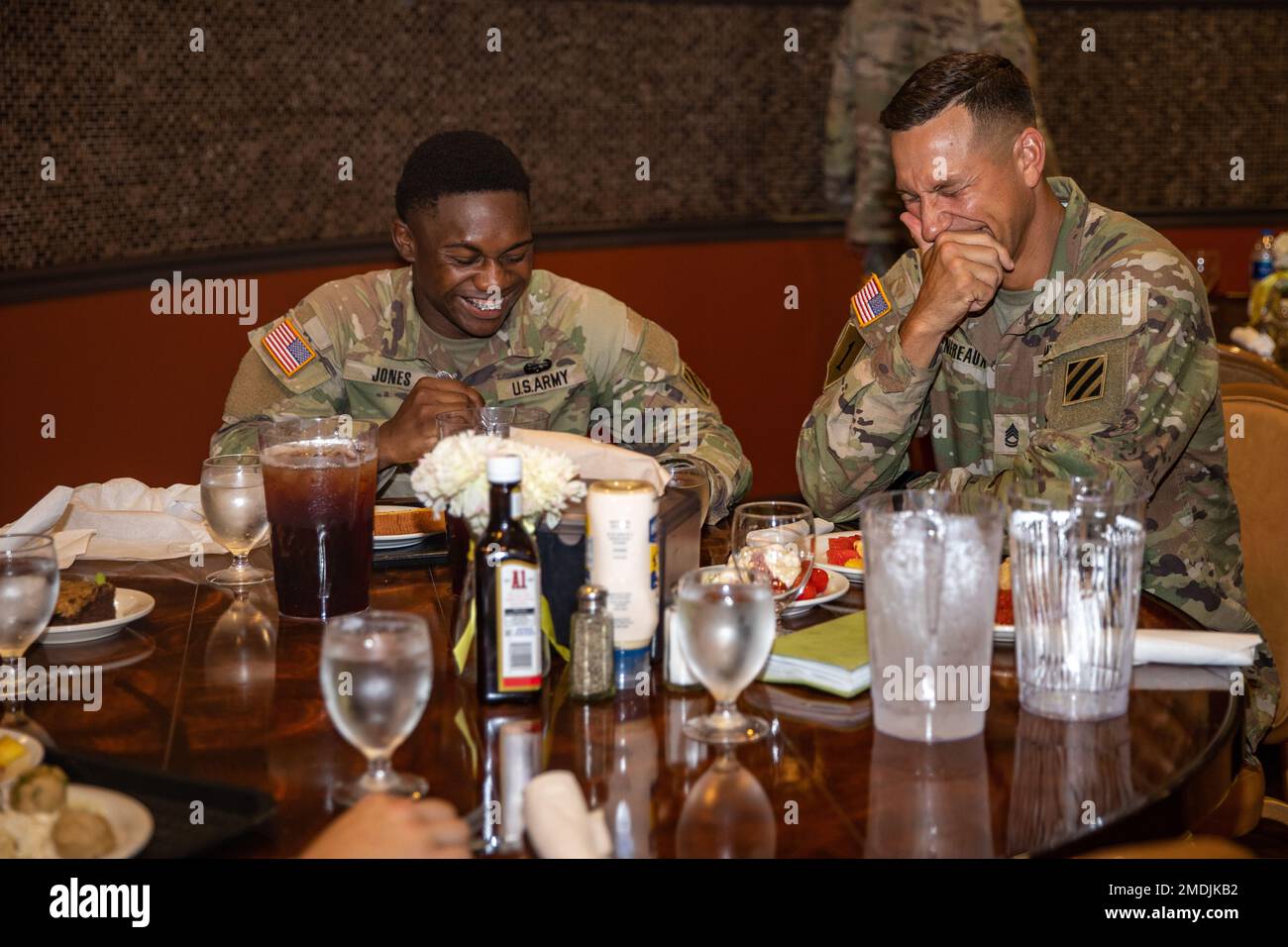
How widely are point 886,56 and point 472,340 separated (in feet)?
8.25

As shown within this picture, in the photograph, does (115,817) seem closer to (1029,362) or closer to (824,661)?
(824,661)

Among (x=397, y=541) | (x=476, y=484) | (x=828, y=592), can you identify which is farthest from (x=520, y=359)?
(x=476, y=484)

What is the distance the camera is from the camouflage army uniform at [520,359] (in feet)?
8.62

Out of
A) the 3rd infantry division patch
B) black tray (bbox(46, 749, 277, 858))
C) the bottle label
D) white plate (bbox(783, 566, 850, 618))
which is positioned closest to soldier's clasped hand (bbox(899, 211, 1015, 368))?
the 3rd infantry division patch

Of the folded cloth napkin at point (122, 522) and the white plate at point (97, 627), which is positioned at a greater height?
the folded cloth napkin at point (122, 522)

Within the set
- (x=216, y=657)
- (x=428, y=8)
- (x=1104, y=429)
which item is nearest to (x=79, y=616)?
(x=216, y=657)

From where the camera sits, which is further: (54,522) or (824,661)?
(54,522)

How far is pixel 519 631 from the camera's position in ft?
4.56

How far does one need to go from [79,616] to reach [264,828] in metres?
0.62

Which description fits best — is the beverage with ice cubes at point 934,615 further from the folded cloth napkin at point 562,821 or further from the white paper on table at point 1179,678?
the folded cloth napkin at point 562,821

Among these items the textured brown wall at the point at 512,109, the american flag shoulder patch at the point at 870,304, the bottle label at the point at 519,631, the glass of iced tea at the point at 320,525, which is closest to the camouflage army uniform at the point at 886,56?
the textured brown wall at the point at 512,109

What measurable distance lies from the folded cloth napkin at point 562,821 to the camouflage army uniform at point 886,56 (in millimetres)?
3817

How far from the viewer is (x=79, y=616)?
5.35 ft
